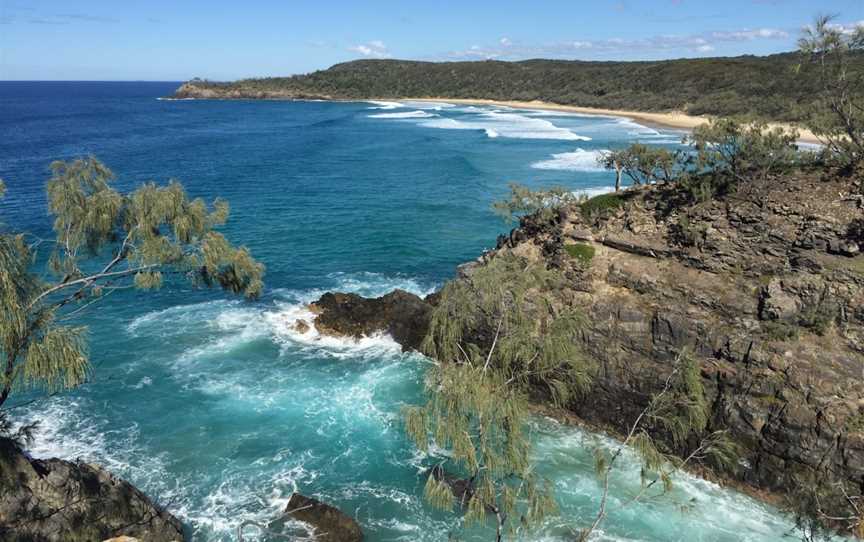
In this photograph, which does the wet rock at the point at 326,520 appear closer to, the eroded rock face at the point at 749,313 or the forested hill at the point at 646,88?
the eroded rock face at the point at 749,313

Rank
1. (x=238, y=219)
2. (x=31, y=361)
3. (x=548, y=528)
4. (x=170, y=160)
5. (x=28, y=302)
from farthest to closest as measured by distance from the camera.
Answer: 1. (x=170, y=160)
2. (x=238, y=219)
3. (x=548, y=528)
4. (x=28, y=302)
5. (x=31, y=361)

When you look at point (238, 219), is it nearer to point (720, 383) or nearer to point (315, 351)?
point (315, 351)

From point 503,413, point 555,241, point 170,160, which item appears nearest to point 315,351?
point 555,241

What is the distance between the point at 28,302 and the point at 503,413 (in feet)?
33.4

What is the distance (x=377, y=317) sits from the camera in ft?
94.2

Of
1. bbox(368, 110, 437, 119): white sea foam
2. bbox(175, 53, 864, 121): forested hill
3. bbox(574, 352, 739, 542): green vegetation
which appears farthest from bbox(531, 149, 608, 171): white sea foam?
bbox(368, 110, 437, 119): white sea foam

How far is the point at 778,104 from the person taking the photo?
8050 cm

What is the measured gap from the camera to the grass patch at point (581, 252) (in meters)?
24.4

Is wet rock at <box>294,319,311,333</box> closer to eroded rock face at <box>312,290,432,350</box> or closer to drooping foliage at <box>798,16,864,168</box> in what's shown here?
eroded rock face at <box>312,290,432,350</box>

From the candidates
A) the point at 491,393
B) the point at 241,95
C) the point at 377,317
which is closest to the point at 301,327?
the point at 377,317

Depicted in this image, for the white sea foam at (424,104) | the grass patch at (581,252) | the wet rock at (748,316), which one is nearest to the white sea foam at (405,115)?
the white sea foam at (424,104)

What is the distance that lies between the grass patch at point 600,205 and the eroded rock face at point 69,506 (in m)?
20.7

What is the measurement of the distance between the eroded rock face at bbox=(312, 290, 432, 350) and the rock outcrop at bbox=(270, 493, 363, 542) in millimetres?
10831

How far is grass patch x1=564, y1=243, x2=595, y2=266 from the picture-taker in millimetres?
24422
